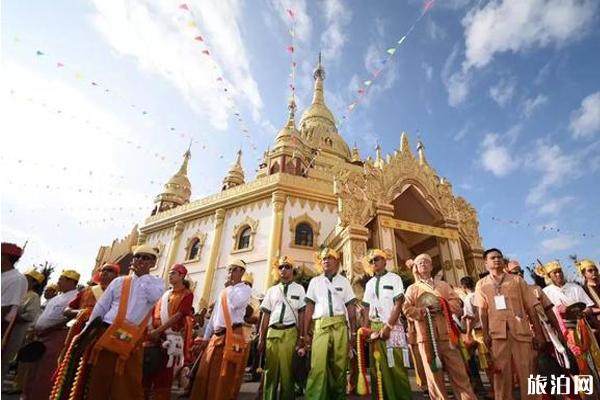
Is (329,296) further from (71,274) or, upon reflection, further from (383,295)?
(71,274)

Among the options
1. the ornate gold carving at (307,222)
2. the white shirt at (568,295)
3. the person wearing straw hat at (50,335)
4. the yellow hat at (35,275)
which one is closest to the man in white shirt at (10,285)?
the person wearing straw hat at (50,335)

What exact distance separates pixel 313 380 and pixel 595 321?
13.2ft

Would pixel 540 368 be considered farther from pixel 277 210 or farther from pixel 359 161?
pixel 359 161

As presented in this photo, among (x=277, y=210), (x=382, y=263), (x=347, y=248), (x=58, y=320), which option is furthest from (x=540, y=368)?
(x=277, y=210)

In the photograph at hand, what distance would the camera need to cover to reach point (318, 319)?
4.02 metres

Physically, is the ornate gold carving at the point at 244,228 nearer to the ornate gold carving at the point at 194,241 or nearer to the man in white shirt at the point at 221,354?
the ornate gold carving at the point at 194,241

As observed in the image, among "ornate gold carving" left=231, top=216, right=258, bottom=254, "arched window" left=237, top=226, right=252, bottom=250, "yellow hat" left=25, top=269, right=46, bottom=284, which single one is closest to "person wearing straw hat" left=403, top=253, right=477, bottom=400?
"yellow hat" left=25, top=269, right=46, bottom=284

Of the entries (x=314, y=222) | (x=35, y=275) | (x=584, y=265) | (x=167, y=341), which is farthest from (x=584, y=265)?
(x=314, y=222)

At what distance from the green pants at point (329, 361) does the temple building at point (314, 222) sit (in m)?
6.68

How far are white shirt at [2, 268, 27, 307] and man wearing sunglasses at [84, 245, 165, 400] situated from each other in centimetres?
101

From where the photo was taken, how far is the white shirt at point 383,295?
13.1 feet

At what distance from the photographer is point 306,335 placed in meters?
4.09

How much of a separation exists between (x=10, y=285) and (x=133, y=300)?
1.40 meters

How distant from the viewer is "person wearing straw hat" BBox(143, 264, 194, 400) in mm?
3395
